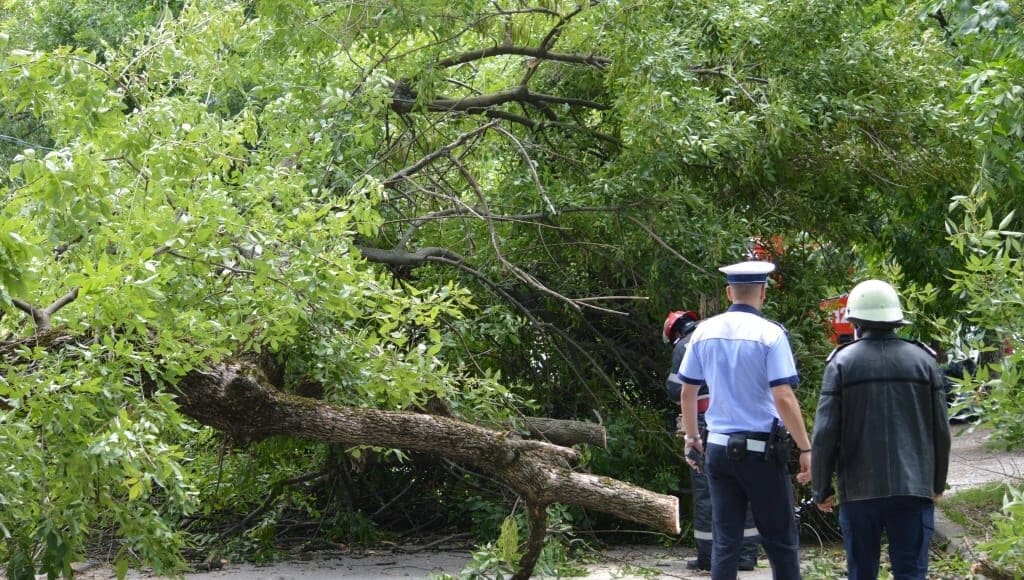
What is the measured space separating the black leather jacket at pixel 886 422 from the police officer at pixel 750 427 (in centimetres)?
25

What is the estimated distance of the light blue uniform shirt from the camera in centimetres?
570

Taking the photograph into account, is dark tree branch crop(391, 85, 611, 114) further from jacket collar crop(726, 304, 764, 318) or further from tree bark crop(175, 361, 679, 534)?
jacket collar crop(726, 304, 764, 318)

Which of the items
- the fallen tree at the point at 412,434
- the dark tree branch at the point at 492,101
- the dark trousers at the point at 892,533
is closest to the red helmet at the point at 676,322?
the fallen tree at the point at 412,434

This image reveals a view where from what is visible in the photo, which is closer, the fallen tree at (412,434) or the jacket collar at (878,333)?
the jacket collar at (878,333)

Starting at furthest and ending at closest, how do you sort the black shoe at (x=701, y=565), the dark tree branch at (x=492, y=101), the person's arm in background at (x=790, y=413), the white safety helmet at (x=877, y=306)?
the dark tree branch at (x=492, y=101)
the black shoe at (x=701, y=565)
the person's arm in background at (x=790, y=413)
the white safety helmet at (x=877, y=306)

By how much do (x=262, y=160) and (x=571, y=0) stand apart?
2.61 meters

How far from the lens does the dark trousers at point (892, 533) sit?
5.22 m

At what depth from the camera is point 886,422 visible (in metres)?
5.28

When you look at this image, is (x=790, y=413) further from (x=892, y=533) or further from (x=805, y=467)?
(x=892, y=533)

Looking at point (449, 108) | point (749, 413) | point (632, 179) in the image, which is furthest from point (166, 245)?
point (449, 108)

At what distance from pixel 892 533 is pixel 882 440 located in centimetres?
43

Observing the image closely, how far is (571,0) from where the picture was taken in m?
8.60

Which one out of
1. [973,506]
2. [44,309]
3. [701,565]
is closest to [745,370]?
[701,565]

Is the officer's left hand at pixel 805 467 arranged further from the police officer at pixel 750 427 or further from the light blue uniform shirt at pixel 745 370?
the light blue uniform shirt at pixel 745 370
